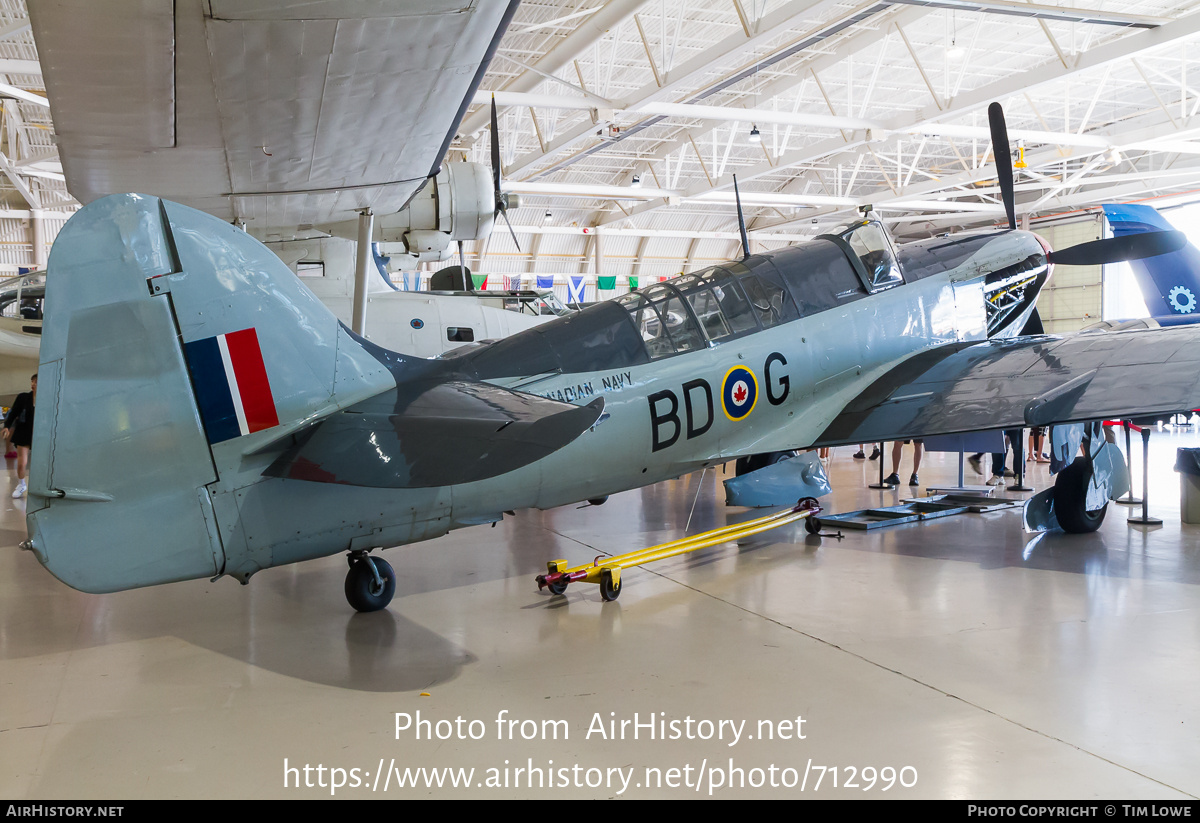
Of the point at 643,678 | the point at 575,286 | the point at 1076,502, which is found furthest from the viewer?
the point at 575,286

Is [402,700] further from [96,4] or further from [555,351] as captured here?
[96,4]

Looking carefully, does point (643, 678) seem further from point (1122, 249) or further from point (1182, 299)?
point (1182, 299)

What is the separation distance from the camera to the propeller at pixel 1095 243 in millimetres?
8461

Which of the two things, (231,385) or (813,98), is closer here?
(231,385)

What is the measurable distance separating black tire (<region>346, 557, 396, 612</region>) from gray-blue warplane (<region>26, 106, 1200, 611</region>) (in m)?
0.01

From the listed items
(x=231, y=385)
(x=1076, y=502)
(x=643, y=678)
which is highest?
(x=231, y=385)

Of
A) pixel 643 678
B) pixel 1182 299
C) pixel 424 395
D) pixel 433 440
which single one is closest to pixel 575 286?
pixel 1182 299

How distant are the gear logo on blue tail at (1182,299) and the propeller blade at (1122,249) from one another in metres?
6.95

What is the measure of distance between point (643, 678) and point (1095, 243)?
7517 millimetres

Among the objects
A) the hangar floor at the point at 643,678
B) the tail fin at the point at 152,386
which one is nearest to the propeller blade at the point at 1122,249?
the hangar floor at the point at 643,678

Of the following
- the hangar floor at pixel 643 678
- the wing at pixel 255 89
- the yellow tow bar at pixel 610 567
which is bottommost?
the hangar floor at pixel 643 678

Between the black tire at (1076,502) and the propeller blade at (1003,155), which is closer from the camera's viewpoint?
the black tire at (1076,502)

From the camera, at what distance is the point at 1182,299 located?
47.8 ft

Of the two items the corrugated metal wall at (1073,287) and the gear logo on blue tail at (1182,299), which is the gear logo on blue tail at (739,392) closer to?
the gear logo on blue tail at (1182,299)
